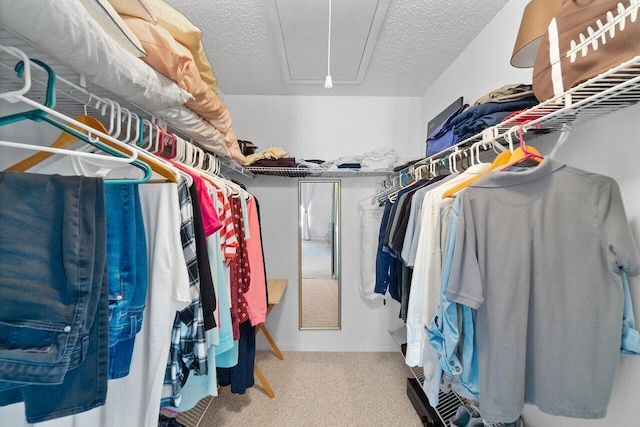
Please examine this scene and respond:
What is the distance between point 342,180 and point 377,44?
47.2 inches

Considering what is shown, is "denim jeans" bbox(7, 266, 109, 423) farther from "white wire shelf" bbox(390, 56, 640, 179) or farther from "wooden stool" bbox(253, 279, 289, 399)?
"wooden stool" bbox(253, 279, 289, 399)

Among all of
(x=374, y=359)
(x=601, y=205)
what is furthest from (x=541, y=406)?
(x=374, y=359)

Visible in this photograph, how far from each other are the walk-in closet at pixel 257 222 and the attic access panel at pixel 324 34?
17 mm

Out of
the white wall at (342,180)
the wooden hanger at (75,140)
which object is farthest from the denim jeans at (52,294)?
the white wall at (342,180)

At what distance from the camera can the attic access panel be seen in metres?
1.47

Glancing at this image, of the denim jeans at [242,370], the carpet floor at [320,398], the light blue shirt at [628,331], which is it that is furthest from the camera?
the carpet floor at [320,398]

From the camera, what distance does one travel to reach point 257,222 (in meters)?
1.62

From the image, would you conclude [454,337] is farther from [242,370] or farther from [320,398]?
[320,398]

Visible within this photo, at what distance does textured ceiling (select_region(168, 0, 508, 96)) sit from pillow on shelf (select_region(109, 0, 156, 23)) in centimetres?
82

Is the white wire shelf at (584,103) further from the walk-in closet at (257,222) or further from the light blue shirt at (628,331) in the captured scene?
the light blue shirt at (628,331)

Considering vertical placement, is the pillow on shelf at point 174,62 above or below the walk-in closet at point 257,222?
above

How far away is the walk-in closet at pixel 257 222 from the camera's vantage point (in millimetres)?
512

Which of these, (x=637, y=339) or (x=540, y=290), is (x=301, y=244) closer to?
(x=540, y=290)

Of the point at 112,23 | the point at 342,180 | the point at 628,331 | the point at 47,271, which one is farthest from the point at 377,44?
the point at 47,271
